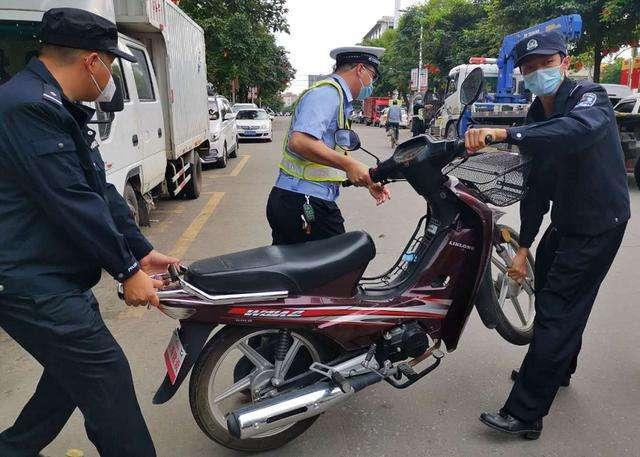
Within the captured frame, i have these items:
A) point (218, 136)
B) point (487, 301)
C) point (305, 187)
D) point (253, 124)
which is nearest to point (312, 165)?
point (305, 187)

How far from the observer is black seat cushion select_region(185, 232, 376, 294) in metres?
2.14

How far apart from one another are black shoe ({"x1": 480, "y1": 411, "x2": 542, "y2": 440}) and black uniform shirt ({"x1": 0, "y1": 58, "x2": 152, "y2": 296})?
6.02ft

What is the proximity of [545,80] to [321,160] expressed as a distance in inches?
43.0

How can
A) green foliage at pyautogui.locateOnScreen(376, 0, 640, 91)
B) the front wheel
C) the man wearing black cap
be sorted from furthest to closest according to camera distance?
green foliage at pyautogui.locateOnScreen(376, 0, 640, 91), the front wheel, the man wearing black cap

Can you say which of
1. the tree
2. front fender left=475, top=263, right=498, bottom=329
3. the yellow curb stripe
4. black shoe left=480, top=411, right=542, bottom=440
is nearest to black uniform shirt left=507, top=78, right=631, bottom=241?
front fender left=475, top=263, right=498, bottom=329

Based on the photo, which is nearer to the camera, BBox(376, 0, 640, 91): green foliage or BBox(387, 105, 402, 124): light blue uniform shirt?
BBox(376, 0, 640, 91): green foliage

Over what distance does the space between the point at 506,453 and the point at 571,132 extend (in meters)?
1.47

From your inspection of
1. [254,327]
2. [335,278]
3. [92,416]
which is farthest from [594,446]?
[92,416]

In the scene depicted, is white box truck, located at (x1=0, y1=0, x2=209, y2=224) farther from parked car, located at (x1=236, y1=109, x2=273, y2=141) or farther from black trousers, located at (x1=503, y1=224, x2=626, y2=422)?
parked car, located at (x1=236, y1=109, x2=273, y2=141)

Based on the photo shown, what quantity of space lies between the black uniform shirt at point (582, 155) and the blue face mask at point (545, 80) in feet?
0.13

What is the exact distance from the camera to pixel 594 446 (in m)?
2.51

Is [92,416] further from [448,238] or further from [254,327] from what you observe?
[448,238]

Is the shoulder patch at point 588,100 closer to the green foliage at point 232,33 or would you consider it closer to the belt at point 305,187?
the belt at point 305,187

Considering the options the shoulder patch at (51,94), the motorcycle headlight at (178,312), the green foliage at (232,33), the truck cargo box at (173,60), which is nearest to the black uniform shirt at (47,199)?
the shoulder patch at (51,94)
